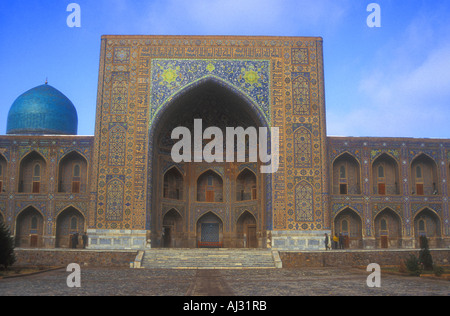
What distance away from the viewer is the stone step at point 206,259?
14.6 metres

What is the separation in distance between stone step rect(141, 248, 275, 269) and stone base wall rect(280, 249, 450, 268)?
0.70 metres

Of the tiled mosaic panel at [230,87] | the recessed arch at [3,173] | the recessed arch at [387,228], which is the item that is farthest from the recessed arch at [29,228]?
the recessed arch at [387,228]

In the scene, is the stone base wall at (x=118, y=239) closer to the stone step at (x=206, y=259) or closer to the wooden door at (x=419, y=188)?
the stone step at (x=206, y=259)

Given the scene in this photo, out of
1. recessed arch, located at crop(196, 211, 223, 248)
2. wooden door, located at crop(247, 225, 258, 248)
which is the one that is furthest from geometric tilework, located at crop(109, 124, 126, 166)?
wooden door, located at crop(247, 225, 258, 248)

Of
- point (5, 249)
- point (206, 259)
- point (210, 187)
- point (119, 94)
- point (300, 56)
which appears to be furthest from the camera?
point (210, 187)

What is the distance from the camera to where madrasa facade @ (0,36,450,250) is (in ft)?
57.3

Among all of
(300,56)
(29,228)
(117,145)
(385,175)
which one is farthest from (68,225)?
(385,175)

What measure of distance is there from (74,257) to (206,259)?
4.28 m

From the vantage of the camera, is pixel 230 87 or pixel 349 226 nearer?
pixel 230 87

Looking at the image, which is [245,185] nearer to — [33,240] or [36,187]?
[36,187]

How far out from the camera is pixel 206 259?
593 inches

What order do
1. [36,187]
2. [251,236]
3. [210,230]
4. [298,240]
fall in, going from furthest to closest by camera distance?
1. [210,230]
2. [251,236]
3. [36,187]
4. [298,240]
